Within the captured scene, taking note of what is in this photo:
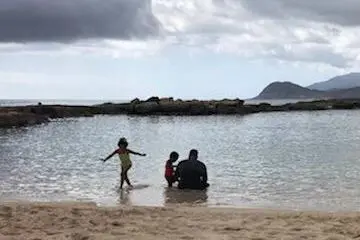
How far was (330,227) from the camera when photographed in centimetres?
1208

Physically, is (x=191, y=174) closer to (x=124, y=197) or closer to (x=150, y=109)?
(x=124, y=197)

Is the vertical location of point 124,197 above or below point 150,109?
below

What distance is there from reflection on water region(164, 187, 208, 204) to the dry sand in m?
4.22

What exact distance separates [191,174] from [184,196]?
0.98 m

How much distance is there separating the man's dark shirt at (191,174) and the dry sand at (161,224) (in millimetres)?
5731

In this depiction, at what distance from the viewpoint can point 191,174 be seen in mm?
20562

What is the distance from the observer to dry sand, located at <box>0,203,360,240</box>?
440 inches

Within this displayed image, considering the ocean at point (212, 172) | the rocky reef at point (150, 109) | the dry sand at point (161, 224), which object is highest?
the rocky reef at point (150, 109)

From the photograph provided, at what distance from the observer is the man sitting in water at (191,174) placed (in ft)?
67.4

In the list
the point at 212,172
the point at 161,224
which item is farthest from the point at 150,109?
the point at 161,224

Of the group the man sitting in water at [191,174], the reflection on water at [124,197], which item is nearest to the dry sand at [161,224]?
the reflection on water at [124,197]

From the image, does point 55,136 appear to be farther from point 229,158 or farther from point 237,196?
point 237,196

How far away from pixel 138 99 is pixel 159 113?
1293 centimetres

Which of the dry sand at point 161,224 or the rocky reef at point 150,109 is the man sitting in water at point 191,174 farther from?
the rocky reef at point 150,109
